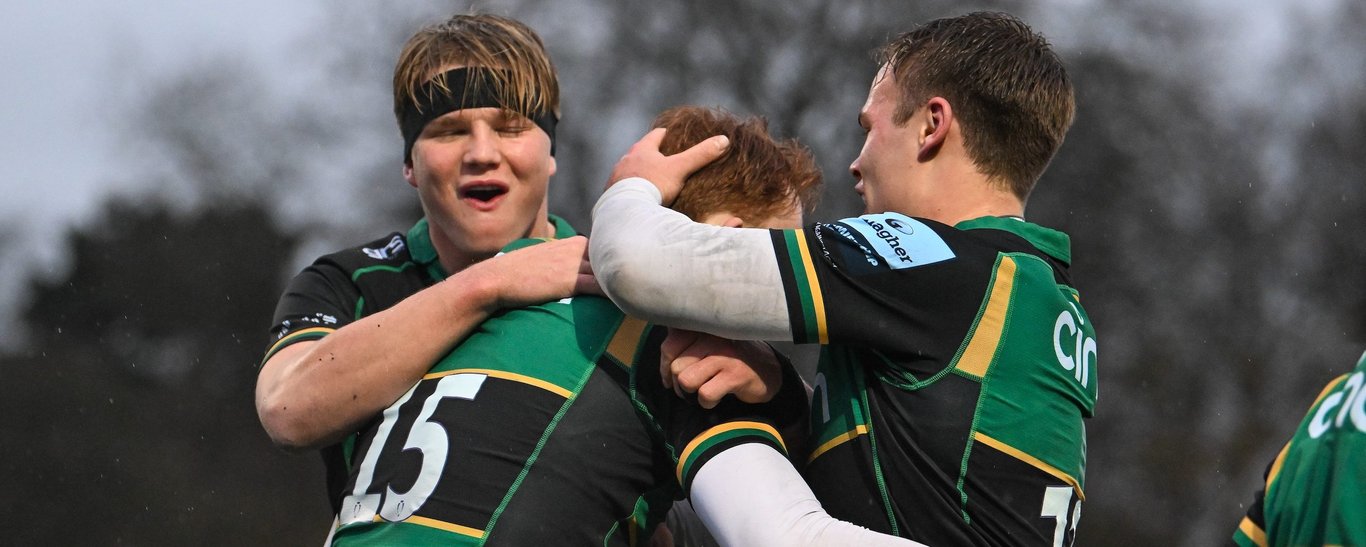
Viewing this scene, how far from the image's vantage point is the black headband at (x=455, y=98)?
4.42 meters

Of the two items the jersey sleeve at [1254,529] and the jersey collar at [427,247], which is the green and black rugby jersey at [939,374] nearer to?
the jersey sleeve at [1254,529]

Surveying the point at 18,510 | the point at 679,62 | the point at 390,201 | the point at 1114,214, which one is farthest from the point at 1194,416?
the point at 18,510

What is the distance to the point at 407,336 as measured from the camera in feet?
11.0

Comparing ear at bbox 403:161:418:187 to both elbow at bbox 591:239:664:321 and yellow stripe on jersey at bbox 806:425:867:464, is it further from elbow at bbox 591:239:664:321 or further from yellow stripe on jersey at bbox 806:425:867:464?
yellow stripe on jersey at bbox 806:425:867:464

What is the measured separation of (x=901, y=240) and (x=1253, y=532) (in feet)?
3.01

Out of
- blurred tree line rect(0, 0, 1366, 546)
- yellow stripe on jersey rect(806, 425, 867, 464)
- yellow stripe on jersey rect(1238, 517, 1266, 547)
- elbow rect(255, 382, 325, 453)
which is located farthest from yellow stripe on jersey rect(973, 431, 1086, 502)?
blurred tree line rect(0, 0, 1366, 546)

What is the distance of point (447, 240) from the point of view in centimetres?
473

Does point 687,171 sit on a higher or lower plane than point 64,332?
higher

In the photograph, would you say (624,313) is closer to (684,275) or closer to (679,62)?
(684,275)

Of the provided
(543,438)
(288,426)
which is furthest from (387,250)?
(543,438)

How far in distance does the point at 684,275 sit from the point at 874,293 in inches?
15.6

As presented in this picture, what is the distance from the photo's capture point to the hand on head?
133 inches

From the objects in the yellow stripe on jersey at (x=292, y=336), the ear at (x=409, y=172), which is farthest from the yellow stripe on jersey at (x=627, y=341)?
the ear at (x=409, y=172)

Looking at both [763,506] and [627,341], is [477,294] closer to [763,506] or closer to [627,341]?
[627,341]
